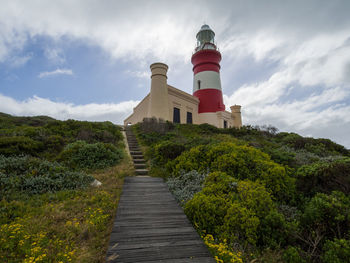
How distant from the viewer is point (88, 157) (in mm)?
7176

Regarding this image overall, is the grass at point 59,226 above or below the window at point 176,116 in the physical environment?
below

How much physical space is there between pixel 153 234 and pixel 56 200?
318 cm

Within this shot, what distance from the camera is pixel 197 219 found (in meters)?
3.36

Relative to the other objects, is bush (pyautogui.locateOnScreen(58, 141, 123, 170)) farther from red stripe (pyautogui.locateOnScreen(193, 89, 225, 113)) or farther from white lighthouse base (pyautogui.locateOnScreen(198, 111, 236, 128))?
red stripe (pyautogui.locateOnScreen(193, 89, 225, 113))

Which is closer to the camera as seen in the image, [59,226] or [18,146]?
[59,226]

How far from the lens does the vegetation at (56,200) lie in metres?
2.68

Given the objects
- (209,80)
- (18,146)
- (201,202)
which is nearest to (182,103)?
(209,80)

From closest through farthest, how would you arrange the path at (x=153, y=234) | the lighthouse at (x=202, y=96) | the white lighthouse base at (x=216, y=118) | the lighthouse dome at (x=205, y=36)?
1. the path at (x=153, y=234)
2. the lighthouse at (x=202, y=96)
3. the white lighthouse base at (x=216, y=118)
4. the lighthouse dome at (x=205, y=36)

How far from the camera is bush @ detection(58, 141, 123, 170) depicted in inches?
270

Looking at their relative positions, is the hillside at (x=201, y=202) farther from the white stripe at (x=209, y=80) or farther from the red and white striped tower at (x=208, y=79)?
the white stripe at (x=209, y=80)

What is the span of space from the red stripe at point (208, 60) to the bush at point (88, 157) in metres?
16.4

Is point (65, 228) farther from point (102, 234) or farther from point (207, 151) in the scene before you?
point (207, 151)

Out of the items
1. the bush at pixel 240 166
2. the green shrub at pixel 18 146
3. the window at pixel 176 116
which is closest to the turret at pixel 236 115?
the window at pixel 176 116

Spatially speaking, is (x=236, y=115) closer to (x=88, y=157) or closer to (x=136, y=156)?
(x=136, y=156)
